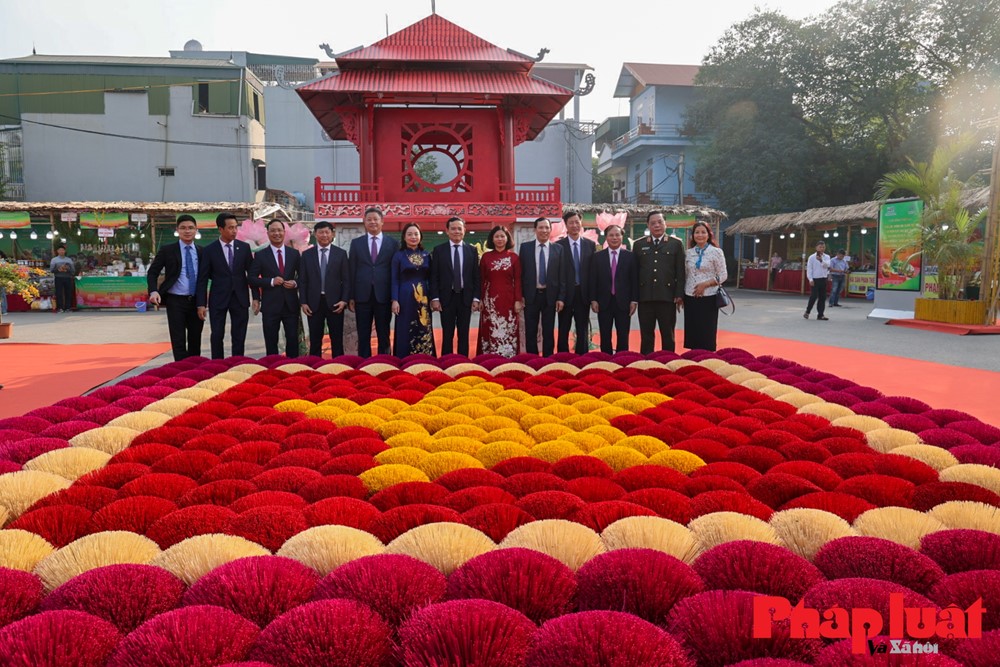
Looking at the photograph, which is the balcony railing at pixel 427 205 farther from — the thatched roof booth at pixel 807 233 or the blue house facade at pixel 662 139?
the blue house facade at pixel 662 139

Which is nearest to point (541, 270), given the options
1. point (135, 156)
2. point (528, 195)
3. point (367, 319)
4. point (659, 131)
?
point (367, 319)

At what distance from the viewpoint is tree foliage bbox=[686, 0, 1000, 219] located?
18.1 m

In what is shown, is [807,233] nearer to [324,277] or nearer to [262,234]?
[262,234]

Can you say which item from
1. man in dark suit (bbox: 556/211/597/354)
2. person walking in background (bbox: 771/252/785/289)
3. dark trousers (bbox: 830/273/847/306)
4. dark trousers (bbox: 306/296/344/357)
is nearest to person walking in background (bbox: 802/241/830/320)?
dark trousers (bbox: 830/273/847/306)

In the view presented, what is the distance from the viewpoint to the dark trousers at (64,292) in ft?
45.3

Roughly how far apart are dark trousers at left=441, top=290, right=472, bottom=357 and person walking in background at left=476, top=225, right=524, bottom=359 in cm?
17

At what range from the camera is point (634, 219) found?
1844 cm

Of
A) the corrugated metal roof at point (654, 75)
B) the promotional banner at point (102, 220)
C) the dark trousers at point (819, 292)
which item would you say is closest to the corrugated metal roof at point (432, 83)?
the dark trousers at point (819, 292)

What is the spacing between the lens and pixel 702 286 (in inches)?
204

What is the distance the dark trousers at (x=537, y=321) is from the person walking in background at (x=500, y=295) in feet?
0.29

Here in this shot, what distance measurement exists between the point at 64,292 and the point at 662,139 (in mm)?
18662

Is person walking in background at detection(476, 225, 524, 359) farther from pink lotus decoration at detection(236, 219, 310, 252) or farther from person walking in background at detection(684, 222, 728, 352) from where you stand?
pink lotus decoration at detection(236, 219, 310, 252)

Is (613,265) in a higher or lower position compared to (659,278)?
higher

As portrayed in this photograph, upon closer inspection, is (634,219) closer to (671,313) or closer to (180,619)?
(671,313)
